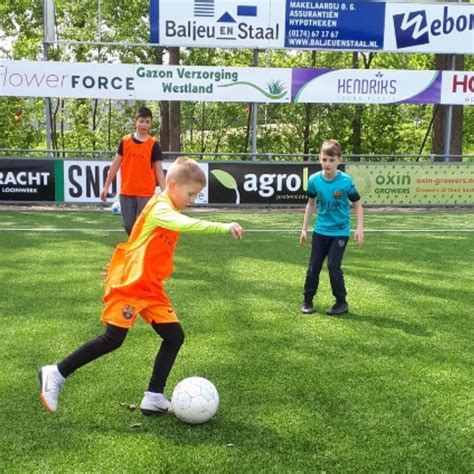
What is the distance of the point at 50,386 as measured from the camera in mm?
3666

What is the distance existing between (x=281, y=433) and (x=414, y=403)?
991 millimetres

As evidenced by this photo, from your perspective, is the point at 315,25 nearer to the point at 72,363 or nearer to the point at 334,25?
the point at 334,25

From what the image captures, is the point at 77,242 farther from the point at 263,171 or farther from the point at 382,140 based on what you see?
the point at 382,140

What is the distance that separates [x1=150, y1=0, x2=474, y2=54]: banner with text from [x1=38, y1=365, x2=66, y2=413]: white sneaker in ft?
45.0

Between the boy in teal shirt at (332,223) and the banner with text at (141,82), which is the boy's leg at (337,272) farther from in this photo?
the banner with text at (141,82)

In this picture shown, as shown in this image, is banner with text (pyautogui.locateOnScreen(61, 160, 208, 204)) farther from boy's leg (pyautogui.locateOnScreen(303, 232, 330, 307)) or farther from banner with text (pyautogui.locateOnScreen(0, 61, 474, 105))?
boy's leg (pyautogui.locateOnScreen(303, 232, 330, 307))

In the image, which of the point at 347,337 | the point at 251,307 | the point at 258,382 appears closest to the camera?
the point at 258,382

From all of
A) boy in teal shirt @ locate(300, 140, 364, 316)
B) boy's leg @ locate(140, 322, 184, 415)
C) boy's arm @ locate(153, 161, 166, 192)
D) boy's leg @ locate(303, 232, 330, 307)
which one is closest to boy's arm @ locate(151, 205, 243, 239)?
boy's leg @ locate(140, 322, 184, 415)

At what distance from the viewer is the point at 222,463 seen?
314cm

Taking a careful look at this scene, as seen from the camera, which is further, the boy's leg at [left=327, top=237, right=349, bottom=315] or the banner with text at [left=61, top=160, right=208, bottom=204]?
the banner with text at [left=61, top=160, right=208, bottom=204]

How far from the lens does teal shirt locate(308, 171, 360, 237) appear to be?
5.93 m

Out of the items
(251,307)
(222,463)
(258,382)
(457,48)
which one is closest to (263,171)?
(457,48)

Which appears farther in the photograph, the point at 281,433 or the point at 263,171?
the point at 263,171

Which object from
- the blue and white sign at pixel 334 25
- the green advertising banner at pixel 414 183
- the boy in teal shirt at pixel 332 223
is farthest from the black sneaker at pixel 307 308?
the blue and white sign at pixel 334 25
